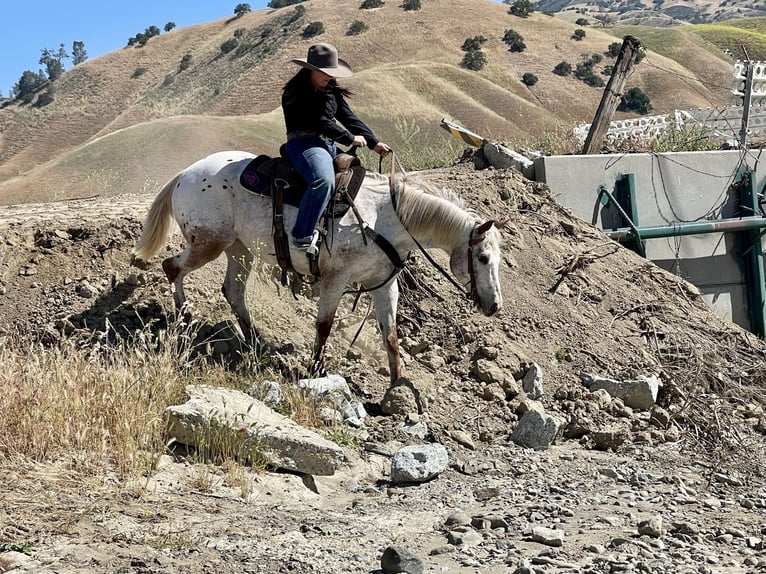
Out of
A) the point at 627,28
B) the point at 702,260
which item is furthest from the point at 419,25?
the point at 702,260

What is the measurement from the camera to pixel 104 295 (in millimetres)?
8305

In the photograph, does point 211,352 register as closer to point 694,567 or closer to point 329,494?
point 329,494

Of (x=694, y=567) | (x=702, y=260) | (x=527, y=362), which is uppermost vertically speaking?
(x=694, y=567)

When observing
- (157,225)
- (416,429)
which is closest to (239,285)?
(157,225)

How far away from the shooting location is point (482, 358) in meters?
8.16

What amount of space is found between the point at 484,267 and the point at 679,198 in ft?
20.0

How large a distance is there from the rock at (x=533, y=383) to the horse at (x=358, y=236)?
107 centimetres

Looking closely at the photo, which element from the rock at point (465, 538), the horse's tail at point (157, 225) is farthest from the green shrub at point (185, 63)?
the rock at point (465, 538)

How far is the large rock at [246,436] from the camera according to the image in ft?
18.7

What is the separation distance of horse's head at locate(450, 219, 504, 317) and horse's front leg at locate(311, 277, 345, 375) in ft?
3.51

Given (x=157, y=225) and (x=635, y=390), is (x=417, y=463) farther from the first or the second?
(x=157, y=225)

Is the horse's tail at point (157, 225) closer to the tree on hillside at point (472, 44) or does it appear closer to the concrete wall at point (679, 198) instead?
the concrete wall at point (679, 198)

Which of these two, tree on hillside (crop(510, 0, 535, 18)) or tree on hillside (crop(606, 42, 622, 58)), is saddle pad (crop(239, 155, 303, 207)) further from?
tree on hillside (crop(510, 0, 535, 18))

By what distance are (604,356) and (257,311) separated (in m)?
3.45
